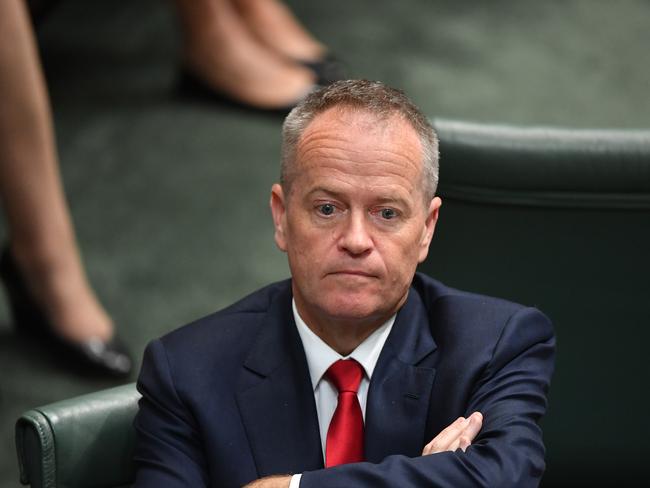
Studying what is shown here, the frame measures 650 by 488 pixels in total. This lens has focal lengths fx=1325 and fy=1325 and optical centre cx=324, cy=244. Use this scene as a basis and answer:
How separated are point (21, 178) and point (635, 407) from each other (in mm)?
1412

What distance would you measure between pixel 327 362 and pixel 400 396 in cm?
12

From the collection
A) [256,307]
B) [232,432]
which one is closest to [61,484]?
[232,432]

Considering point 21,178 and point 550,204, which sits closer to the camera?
point 550,204

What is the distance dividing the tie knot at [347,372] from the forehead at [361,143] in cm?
29

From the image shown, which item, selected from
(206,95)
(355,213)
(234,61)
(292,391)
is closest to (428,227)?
(355,213)

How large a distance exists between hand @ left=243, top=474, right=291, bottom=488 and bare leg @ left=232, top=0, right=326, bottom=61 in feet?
8.04

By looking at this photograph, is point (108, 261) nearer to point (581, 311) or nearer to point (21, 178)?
point (21, 178)

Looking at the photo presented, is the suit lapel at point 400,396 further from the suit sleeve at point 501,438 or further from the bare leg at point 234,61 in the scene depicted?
the bare leg at point 234,61

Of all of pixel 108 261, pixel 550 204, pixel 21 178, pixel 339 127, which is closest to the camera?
pixel 339 127

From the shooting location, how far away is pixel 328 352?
6.21 feet

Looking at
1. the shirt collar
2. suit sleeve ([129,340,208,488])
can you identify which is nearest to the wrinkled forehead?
the shirt collar

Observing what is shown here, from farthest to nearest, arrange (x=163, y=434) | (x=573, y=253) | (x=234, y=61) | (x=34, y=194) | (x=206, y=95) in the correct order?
(x=206, y=95), (x=234, y=61), (x=34, y=194), (x=573, y=253), (x=163, y=434)

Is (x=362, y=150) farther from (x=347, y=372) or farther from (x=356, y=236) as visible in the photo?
(x=347, y=372)

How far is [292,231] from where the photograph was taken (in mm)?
1827
